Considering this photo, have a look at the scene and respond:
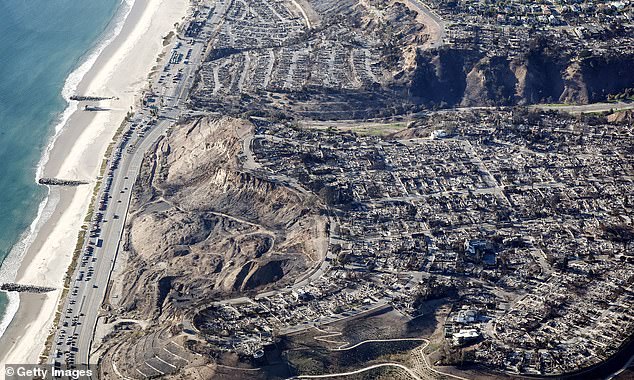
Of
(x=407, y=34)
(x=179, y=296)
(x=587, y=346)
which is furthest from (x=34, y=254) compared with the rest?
(x=407, y=34)

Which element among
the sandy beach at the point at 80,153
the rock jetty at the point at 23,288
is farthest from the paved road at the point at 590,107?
the rock jetty at the point at 23,288

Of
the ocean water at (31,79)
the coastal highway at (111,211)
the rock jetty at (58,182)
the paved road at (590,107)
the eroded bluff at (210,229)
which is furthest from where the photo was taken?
the paved road at (590,107)

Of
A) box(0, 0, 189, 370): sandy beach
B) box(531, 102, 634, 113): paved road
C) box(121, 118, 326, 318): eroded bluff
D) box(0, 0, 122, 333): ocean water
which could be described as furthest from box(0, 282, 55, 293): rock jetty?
box(531, 102, 634, 113): paved road

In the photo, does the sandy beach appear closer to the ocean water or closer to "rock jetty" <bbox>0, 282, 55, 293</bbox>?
"rock jetty" <bbox>0, 282, 55, 293</bbox>

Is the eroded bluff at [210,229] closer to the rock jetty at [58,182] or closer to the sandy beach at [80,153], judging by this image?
the sandy beach at [80,153]

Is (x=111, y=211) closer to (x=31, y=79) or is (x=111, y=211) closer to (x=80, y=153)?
(x=80, y=153)

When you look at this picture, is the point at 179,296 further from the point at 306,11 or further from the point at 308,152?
the point at 306,11
